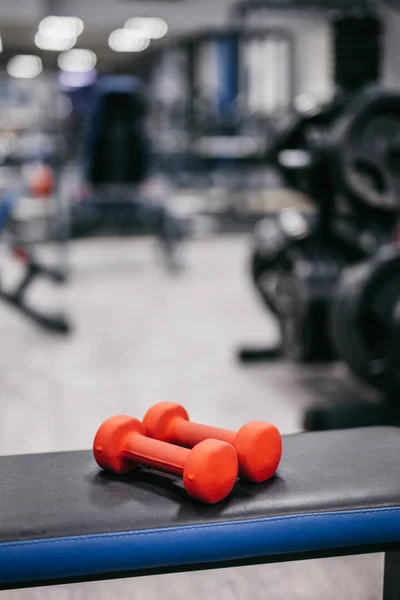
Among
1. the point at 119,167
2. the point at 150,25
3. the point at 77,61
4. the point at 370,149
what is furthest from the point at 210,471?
the point at 77,61

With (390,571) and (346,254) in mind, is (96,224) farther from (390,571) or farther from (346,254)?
(390,571)

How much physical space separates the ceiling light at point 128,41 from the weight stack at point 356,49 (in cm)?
1181

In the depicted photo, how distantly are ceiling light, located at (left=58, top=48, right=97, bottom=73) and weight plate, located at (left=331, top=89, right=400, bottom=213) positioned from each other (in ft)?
55.4

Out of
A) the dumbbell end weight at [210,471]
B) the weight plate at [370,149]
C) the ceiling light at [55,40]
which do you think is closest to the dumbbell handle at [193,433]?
the dumbbell end weight at [210,471]

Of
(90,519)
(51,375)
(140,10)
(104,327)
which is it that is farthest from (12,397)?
(140,10)

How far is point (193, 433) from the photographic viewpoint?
1.26 m

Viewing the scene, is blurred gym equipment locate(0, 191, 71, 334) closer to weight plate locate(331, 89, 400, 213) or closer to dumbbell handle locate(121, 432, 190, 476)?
weight plate locate(331, 89, 400, 213)

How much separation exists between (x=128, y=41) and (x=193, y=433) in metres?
16.0

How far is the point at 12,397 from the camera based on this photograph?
2.55 metres

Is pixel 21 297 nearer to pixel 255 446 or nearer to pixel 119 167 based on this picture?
pixel 119 167

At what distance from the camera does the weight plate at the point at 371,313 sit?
→ 2.06 metres

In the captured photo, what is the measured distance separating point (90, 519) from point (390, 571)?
475 mm

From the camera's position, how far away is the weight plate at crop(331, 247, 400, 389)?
2.06 metres

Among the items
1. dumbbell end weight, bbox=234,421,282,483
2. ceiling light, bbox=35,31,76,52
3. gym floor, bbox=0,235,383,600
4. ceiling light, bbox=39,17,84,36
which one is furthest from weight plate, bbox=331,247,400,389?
ceiling light, bbox=35,31,76,52
